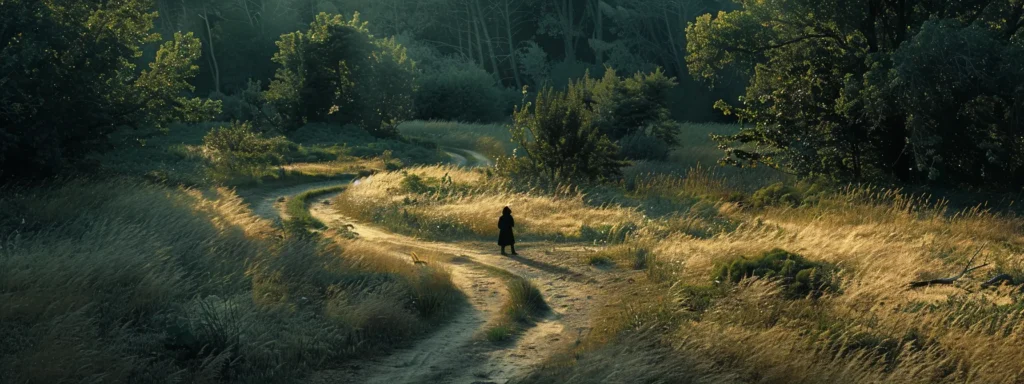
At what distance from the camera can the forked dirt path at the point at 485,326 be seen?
939 centimetres

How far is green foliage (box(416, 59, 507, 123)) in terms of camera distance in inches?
2682

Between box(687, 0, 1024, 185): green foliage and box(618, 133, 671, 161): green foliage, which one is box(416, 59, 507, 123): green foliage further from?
box(687, 0, 1024, 185): green foliage

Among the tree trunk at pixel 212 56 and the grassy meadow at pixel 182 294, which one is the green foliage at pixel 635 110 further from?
the tree trunk at pixel 212 56

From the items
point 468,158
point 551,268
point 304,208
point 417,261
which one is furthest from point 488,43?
point 417,261

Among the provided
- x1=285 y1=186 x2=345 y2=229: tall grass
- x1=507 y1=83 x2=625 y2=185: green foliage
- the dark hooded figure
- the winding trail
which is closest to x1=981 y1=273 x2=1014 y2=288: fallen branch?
the winding trail

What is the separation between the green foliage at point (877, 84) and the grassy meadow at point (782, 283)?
1.60 meters

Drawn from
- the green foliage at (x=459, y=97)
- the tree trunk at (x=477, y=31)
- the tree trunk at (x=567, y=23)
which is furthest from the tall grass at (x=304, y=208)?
the tree trunk at (x=477, y=31)

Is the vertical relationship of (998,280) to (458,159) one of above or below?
above

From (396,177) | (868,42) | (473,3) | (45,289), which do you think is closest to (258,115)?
(396,177)

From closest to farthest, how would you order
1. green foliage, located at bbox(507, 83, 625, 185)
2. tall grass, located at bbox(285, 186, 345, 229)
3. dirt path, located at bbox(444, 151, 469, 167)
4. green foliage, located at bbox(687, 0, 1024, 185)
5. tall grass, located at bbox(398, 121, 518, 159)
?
1. tall grass, located at bbox(285, 186, 345, 229)
2. green foliage, located at bbox(687, 0, 1024, 185)
3. green foliage, located at bbox(507, 83, 625, 185)
4. dirt path, located at bbox(444, 151, 469, 167)
5. tall grass, located at bbox(398, 121, 518, 159)

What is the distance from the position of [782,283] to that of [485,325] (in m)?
4.01

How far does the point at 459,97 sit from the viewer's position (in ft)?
224

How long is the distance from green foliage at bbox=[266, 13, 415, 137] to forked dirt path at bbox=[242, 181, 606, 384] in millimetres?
32612

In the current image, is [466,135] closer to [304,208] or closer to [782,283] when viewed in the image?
[304,208]
